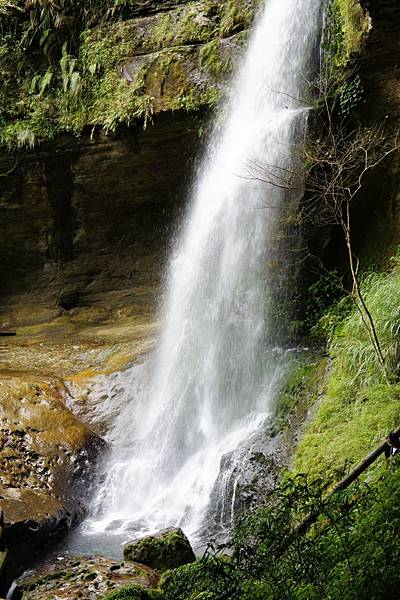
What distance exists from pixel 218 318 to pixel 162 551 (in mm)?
4533

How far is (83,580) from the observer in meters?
5.25

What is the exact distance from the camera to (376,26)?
8453 millimetres

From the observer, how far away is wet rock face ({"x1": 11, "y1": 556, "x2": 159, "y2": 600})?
5043 millimetres

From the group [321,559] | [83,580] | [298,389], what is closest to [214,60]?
[298,389]

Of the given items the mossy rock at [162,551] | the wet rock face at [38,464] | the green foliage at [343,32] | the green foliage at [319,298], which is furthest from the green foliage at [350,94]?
the mossy rock at [162,551]

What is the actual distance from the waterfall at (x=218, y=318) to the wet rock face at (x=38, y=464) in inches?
14.5

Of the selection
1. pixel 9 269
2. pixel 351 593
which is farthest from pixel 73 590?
pixel 9 269

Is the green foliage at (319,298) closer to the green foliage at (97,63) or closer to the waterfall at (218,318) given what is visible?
the waterfall at (218,318)

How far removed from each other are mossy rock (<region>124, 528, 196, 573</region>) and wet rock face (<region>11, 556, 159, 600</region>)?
110mm

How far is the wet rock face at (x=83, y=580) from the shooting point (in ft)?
16.5

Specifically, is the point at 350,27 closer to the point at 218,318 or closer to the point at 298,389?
the point at 218,318

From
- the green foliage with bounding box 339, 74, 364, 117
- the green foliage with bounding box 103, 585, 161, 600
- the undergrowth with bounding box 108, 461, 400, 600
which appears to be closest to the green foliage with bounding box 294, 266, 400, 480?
the green foliage with bounding box 103, 585, 161, 600

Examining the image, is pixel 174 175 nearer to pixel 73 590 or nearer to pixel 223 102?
pixel 223 102

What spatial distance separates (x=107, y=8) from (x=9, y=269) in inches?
225
